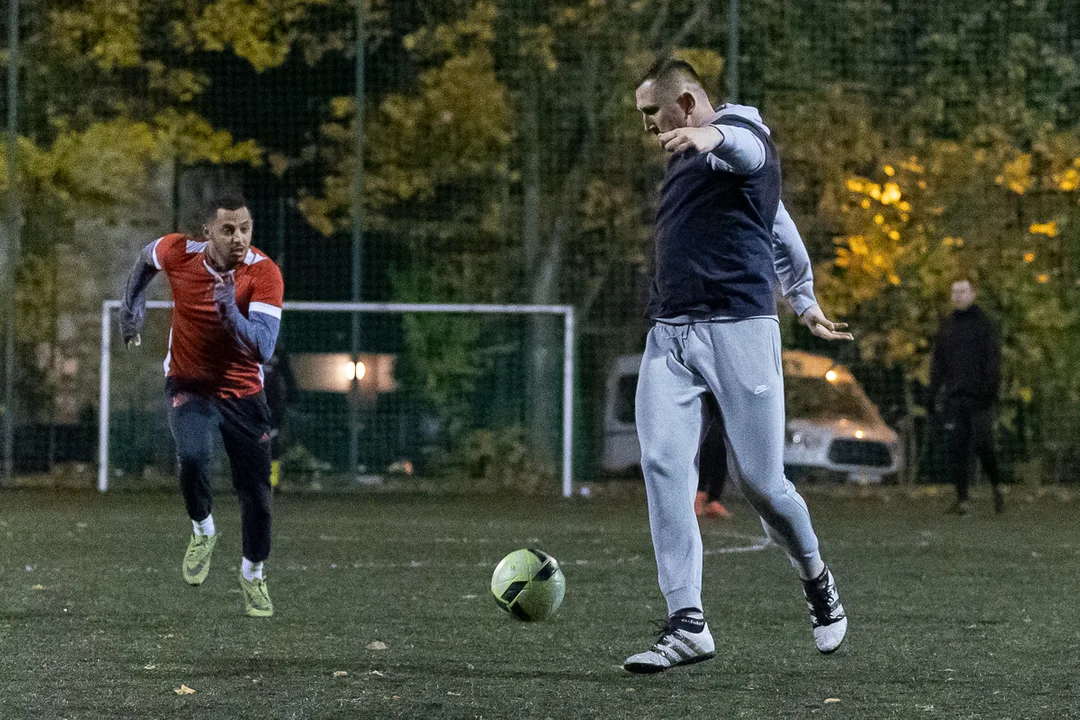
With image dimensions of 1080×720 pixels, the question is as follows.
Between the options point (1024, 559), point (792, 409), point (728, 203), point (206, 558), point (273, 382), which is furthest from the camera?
point (792, 409)

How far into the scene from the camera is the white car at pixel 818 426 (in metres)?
18.1

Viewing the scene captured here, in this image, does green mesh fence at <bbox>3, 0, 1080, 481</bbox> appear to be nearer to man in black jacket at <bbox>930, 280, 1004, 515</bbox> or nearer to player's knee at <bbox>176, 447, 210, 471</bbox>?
man in black jacket at <bbox>930, 280, 1004, 515</bbox>

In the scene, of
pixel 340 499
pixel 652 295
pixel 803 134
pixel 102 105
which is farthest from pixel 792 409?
pixel 652 295

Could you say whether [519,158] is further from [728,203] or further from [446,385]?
[728,203]

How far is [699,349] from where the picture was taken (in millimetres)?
6094

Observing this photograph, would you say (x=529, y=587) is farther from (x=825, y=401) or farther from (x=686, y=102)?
(x=825, y=401)

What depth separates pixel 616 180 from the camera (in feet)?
62.3

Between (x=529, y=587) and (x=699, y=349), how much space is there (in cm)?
150

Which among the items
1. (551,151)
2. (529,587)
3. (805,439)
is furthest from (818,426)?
(529,587)

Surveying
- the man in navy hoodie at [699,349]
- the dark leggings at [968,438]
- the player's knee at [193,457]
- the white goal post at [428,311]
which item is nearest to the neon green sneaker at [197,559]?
the player's knee at [193,457]

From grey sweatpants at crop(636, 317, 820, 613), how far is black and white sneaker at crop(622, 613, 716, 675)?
60 mm

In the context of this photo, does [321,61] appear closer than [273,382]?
No

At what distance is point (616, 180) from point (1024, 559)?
836cm

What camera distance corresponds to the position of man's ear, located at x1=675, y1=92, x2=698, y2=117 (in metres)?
6.07
